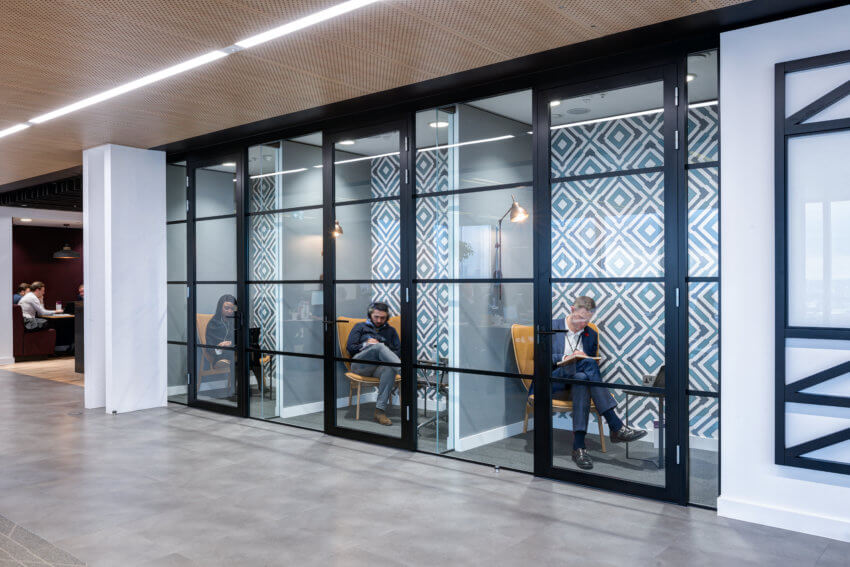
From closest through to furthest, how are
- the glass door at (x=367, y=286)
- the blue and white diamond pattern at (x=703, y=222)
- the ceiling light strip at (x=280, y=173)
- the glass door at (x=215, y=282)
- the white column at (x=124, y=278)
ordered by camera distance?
the blue and white diamond pattern at (x=703, y=222) < the glass door at (x=367, y=286) < the ceiling light strip at (x=280, y=173) < the glass door at (x=215, y=282) < the white column at (x=124, y=278)

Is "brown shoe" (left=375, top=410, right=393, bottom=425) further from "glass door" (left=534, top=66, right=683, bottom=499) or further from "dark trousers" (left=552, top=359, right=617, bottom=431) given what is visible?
"dark trousers" (left=552, top=359, right=617, bottom=431)

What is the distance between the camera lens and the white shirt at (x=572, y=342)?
4098 millimetres

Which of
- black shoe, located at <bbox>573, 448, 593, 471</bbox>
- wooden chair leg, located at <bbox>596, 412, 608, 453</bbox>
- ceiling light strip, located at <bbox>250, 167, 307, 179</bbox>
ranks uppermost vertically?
ceiling light strip, located at <bbox>250, 167, 307, 179</bbox>

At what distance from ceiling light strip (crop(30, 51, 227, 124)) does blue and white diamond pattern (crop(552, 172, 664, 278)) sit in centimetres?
240

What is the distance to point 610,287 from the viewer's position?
3977 mm

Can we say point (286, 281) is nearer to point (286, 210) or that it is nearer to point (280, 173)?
point (286, 210)

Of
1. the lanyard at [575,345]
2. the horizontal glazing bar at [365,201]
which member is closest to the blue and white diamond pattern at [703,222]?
the lanyard at [575,345]

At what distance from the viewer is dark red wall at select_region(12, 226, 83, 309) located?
45.1ft

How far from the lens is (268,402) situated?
6102mm

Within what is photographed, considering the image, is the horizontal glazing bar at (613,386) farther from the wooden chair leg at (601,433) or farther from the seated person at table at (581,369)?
the wooden chair leg at (601,433)

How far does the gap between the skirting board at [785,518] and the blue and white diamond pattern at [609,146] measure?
6.46ft

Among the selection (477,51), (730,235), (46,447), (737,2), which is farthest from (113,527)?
(737,2)

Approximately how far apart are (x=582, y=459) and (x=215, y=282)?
420 cm

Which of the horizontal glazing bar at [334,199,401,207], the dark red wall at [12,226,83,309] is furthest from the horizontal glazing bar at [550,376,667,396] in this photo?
the dark red wall at [12,226,83,309]
